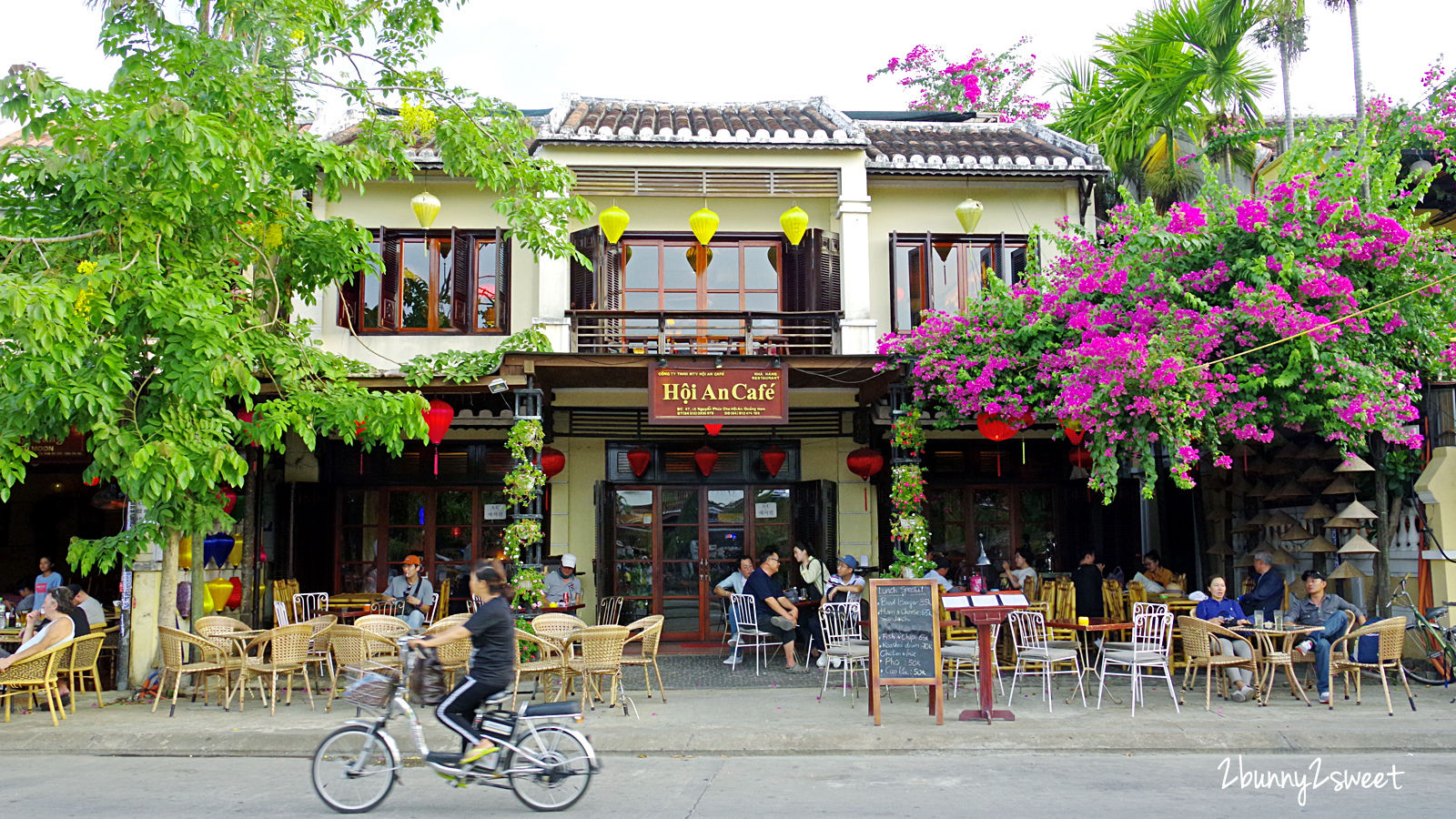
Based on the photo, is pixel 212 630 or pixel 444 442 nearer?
pixel 212 630

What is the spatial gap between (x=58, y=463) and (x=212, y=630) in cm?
600

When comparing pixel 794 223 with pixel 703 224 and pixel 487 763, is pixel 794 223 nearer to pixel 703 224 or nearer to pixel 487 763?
pixel 703 224

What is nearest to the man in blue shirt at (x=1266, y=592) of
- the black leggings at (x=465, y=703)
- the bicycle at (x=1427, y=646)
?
the bicycle at (x=1427, y=646)

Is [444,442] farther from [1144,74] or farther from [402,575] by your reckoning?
[1144,74]

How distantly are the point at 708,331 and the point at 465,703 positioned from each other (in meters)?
8.05

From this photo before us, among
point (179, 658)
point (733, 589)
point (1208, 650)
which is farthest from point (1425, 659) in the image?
point (179, 658)

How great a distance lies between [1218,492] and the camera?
14.4 m

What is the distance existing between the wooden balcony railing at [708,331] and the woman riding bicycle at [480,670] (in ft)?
19.8

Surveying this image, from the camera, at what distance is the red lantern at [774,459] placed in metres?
14.9

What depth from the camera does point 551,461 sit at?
44.8 feet

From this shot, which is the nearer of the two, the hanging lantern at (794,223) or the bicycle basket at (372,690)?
the bicycle basket at (372,690)

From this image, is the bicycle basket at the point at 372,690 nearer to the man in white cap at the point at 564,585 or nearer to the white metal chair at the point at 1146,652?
the man in white cap at the point at 564,585

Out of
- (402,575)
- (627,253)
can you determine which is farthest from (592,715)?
(627,253)

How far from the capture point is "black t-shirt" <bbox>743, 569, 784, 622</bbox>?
498 inches
